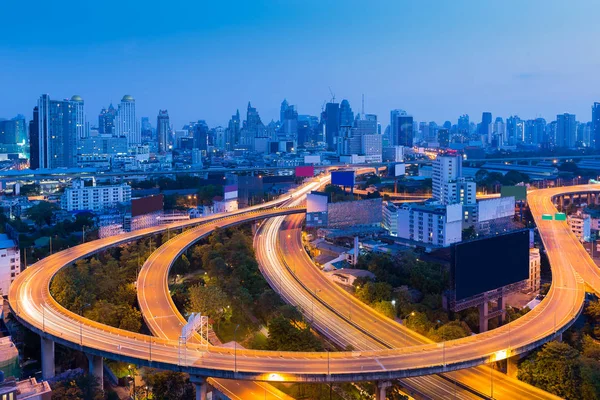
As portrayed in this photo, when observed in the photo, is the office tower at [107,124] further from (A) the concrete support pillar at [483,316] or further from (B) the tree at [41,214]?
(A) the concrete support pillar at [483,316]

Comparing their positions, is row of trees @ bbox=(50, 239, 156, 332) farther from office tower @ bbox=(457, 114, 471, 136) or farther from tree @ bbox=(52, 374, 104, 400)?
office tower @ bbox=(457, 114, 471, 136)

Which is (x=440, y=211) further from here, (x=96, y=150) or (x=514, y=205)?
(x=96, y=150)

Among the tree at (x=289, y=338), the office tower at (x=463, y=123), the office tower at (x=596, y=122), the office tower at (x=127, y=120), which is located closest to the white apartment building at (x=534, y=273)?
the tree at (x=289, y=338)

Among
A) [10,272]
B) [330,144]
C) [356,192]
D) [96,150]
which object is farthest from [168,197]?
[330,144]

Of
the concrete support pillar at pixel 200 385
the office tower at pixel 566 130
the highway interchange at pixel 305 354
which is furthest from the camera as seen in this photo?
the office tower at pixel 566 130

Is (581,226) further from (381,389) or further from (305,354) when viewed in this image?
(305,354)

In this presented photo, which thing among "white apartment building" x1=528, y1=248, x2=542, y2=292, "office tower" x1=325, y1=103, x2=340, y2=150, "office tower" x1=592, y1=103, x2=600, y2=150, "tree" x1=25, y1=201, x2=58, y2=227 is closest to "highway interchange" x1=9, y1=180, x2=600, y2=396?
"white apartment building" x1=528, y1=248, x2=542, y2=292
